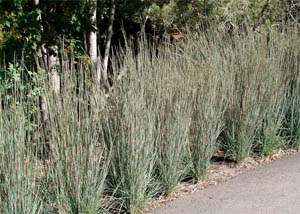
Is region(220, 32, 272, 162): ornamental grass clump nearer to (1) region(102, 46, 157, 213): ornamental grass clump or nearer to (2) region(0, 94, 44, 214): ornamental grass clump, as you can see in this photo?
(1) region(102, 46, 157, 213): ornamental grass clump

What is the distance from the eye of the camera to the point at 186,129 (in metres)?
5.27

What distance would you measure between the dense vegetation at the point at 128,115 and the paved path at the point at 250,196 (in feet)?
0.92

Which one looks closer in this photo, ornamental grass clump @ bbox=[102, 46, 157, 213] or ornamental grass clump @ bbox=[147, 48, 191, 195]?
ornamental grass clump @ bbox=[102, 46, 157, 213]

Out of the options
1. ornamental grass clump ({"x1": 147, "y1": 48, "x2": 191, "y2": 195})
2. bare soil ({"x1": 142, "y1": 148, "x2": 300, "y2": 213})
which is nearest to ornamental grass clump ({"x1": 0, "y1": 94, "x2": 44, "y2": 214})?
bare soil ({"x1": 142, "y1": 148, "x2": 300, "y2": 213})

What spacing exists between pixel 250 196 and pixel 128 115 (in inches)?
58.3

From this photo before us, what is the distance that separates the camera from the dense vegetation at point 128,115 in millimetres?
4281

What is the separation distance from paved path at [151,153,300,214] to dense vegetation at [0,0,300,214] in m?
0.28

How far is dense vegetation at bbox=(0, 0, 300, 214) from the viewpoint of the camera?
14.0 feet

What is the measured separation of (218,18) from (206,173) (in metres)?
4.86

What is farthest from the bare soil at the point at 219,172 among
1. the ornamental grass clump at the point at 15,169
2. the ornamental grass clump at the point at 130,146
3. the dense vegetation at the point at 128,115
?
the ornamental grass clump at the point at 15,169

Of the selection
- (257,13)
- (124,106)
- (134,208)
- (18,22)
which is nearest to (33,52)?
(18,22)

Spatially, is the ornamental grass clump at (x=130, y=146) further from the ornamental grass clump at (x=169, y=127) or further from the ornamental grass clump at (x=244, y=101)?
the ornamental grass clump at (x=244, y=101)

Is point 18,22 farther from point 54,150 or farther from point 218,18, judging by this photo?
point 218,18

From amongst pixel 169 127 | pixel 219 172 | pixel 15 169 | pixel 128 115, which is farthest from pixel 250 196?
pixel 15 169
